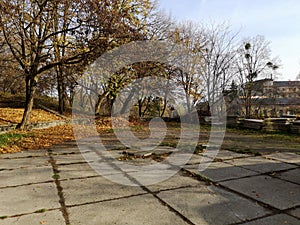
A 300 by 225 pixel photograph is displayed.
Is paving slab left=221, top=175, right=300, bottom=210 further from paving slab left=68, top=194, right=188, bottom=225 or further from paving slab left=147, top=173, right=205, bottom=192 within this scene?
paving slab left=68, top=194, right=188, bottom=225

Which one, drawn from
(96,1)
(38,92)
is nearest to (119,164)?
(96,1)

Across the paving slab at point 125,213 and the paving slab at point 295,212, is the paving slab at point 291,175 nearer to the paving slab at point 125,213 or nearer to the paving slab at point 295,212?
the paving slab at point 295,212

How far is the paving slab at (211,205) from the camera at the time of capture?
2666 millimetres

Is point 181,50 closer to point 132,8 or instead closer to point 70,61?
point 132,8

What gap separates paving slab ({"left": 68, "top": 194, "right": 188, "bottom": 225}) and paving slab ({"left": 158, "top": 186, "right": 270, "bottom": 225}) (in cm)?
19

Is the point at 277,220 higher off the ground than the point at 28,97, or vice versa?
the point at 28,97

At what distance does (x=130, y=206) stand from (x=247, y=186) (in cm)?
177

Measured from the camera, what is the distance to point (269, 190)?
3.53 m

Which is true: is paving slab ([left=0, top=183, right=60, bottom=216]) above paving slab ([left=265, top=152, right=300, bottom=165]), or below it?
below

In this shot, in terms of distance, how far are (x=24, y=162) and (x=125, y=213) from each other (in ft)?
11.2

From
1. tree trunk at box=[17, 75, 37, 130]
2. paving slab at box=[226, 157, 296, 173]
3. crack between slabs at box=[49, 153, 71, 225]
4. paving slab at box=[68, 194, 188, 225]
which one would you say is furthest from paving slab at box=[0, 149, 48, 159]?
paving slab at box=[226, 157, 296, 173]

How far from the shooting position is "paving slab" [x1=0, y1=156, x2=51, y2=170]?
4.97 meters

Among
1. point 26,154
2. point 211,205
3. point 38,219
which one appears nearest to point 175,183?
point 211,205

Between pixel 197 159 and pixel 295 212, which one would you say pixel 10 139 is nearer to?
pixel 197 159
